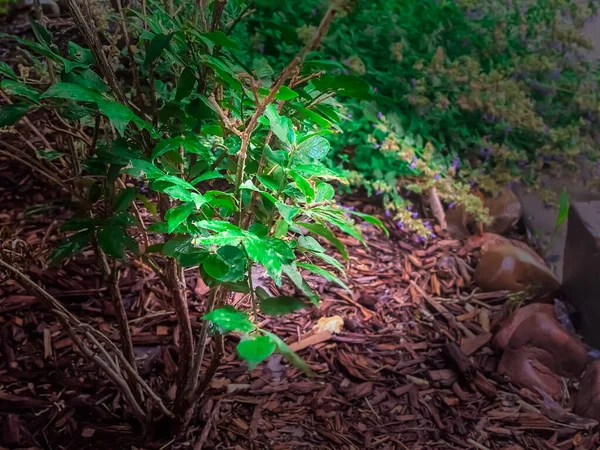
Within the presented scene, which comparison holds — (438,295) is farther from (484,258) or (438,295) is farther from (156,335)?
(156,335)

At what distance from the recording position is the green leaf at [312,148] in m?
1.15

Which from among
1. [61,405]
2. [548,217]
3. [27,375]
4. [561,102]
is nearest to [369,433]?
[61,405]

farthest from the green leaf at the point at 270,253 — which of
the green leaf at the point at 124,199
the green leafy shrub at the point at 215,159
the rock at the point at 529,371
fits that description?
the rock at the point at 529,371

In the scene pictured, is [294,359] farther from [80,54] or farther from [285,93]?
[80,54]

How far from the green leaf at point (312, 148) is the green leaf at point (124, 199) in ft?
1.43

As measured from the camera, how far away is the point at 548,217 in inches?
121

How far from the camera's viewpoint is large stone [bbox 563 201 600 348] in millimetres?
2434

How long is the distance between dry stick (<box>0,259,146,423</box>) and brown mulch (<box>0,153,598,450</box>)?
16cm

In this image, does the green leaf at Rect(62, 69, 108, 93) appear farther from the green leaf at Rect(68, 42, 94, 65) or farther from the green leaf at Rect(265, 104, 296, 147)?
the green leaf at Rect(265, 104, 296, 147)

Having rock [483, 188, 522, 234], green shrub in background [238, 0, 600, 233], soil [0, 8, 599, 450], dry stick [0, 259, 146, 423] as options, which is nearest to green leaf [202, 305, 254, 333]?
dry stick [0, 259, 146, 423]

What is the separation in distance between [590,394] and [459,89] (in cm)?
167

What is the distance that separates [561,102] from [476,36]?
0.62 m

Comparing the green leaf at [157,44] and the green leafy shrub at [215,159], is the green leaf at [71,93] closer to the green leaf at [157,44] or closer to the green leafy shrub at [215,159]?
the green leafy shrub at [215,159]

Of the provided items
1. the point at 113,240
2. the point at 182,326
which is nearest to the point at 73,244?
the point at 113,240
